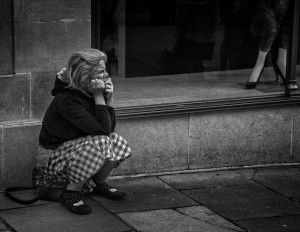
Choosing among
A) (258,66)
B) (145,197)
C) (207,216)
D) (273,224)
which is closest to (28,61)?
(145,197)

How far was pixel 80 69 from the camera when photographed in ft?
18.4

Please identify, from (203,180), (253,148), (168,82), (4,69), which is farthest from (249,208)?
→ (4,69)

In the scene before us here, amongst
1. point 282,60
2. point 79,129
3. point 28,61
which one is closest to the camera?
point 79,129

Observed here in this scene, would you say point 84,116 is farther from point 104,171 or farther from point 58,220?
point 58,220

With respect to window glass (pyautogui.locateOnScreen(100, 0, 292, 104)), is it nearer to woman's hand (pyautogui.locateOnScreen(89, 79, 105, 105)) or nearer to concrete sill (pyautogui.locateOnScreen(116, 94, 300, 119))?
concrete sill (pyautogui.locateOnScreen(116, 94, 300, 119))

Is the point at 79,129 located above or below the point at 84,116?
below

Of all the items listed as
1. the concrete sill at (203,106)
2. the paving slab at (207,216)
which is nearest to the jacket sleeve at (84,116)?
the concrete sill at (203,106)

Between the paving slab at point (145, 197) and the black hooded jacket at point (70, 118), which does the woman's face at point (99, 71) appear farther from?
the paving slab at point (145, 197)

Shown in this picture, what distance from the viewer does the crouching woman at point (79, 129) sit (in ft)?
18.4

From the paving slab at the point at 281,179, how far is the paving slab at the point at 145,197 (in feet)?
3.02

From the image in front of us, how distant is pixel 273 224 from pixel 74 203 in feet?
5.07

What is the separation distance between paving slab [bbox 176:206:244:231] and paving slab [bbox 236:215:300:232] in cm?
10

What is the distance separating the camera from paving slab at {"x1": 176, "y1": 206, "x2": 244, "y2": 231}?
220 inches

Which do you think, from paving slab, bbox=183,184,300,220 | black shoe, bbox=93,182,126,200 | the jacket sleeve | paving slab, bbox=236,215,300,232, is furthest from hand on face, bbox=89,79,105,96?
paving slab, bbox=236,215,300,232
